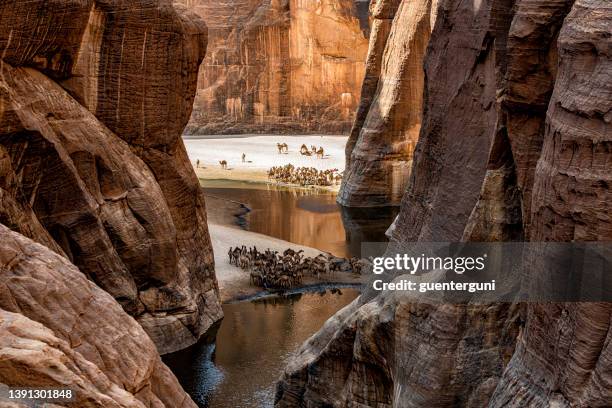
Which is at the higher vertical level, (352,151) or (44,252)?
(44,252)

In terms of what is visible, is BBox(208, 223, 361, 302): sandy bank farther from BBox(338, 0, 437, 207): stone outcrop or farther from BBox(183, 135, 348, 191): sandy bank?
BBox(183, 135, 348, 191): sandy bank

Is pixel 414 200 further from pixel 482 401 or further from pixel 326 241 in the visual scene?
pixel 326 241

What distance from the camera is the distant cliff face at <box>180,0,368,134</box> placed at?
61.5m

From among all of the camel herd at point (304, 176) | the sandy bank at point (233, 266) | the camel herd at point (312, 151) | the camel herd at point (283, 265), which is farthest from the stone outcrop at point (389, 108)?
the camel herd at point (312, 151)

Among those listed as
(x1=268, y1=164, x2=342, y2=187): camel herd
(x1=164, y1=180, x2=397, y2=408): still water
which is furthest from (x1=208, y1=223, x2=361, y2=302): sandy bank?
(x1=268, y1=164, x2=342, y2=187): camel herd

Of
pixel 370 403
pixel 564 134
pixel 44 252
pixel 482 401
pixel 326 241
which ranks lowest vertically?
pixel 326 241

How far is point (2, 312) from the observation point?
22.4 ft

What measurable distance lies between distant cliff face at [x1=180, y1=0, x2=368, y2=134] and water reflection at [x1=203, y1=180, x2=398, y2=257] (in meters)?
19.4

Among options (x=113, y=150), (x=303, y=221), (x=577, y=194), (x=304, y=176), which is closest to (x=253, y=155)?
(x=304, y=176)

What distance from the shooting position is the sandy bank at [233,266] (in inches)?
1008

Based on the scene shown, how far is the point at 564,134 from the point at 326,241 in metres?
23.2

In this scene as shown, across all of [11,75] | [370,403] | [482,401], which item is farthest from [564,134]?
[11,75]

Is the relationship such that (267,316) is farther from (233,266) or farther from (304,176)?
(304,176)

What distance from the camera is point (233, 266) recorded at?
2767 cm
